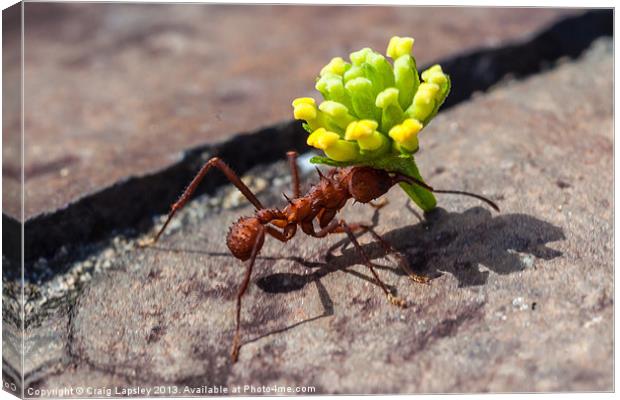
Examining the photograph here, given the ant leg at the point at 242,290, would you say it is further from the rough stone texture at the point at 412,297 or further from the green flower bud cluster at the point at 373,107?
the green flower bud cluster at the point at 373,107

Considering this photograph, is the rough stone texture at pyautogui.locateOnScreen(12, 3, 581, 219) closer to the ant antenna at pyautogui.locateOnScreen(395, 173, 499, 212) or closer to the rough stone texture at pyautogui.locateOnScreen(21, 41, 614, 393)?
the rough stone texture at pyautogui.locateOnScreen(21, 41, 614, 393)

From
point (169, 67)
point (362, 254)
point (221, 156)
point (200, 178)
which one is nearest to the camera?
point (362, 254)

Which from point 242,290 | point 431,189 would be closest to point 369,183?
point 431,189

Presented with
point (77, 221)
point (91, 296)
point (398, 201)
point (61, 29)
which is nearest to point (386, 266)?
point (398, 201)

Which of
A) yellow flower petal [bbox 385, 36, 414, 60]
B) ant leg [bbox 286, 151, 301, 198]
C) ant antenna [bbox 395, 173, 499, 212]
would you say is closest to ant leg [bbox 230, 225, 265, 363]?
ant leg [bbox 286, 151, 301, 198]

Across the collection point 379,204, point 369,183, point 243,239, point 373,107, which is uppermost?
point 373,107

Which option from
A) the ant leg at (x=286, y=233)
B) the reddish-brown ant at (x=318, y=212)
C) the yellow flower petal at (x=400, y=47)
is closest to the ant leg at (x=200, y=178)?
the reddish-brown ant at (x=318, y=212)

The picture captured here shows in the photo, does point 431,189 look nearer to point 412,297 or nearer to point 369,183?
point 369,183
